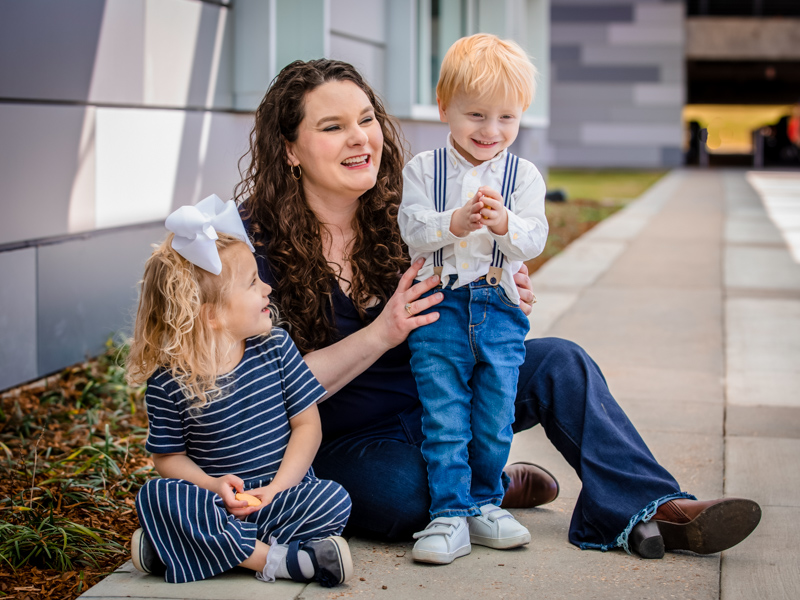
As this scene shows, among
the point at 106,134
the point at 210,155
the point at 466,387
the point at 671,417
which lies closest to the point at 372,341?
the point at 466,387

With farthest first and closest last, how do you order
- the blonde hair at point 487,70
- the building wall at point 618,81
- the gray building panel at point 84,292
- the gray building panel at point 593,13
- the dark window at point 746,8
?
1. the dark window at point 746,8
2. the building wall at point 618,81
3. the gray building panel at point 593,13
4. the gray building panel at point 84,292
5. the blonde hair at point 487,70

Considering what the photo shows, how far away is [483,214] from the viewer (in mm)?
2533

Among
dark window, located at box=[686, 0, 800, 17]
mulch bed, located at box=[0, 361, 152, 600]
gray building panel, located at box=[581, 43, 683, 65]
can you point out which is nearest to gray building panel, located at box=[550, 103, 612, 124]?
gray building panel, located at box=[581, 43, 683, 65]

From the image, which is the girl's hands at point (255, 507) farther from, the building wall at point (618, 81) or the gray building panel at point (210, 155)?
the building wall at point (618, 81)

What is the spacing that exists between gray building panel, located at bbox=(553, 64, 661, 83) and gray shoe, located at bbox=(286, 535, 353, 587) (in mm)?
31345

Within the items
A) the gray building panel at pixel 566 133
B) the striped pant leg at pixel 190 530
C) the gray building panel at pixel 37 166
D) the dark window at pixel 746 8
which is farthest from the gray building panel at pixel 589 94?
the striped pant leg at pixel 190 530

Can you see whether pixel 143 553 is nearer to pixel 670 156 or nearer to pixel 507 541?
pixel 507 541

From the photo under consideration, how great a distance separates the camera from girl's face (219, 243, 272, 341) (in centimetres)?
249

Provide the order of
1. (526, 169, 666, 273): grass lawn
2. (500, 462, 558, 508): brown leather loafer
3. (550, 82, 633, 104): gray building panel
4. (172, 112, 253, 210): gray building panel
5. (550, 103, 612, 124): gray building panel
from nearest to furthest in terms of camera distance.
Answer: (500, 462, 558, 508): brown leather loafer, (172, 112, 253, 210): gray building panel, (526, 169, 666, 273): grass lawn, (550, 82, 633, 104): gray building panel, (550, 103, 612, 124): gray building panel

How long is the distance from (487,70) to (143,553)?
65.2 inches

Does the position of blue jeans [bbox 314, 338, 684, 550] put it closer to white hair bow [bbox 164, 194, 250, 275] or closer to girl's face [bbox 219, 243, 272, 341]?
girl's face [bbox 219, 243, 272, 341]

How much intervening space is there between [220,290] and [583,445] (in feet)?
3.85

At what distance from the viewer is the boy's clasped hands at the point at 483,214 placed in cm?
252

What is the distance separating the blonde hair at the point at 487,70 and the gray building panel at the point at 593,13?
30.5 m
